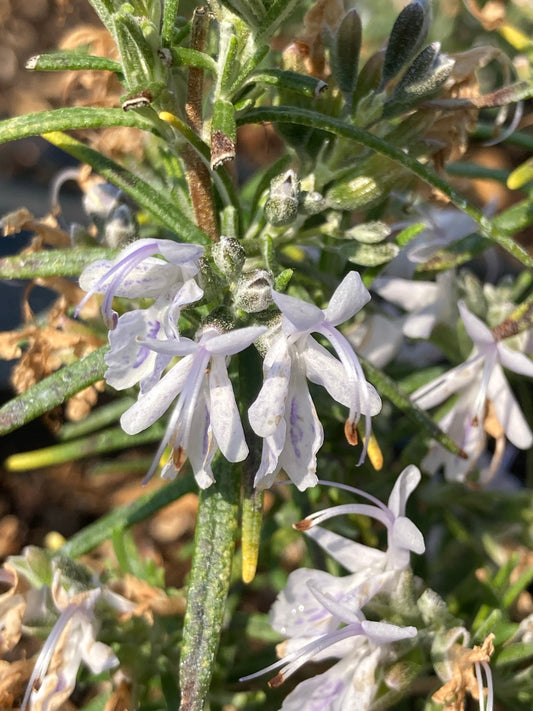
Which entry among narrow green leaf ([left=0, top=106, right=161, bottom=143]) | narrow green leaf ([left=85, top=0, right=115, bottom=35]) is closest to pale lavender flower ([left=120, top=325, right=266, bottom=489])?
narrow green leaf ([left=0, top=106, right=161, bottom=143])

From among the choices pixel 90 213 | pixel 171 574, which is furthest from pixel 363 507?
pixel 171 574

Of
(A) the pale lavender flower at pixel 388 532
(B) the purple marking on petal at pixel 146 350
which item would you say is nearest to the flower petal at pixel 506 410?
(A) the pale lavender flower at pixel 388 532

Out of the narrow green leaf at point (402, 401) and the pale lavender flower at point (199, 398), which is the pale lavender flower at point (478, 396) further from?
the pale lavender flower at point (199, 398)

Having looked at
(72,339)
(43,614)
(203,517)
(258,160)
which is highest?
(72,339)

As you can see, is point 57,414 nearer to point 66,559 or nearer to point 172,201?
point 66,559

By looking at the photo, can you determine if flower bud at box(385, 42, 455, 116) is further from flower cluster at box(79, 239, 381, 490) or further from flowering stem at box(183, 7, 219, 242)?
flower cluster at box(79, 239, 381, 490)

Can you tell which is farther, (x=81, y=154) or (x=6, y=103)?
(x=6, y=103)
